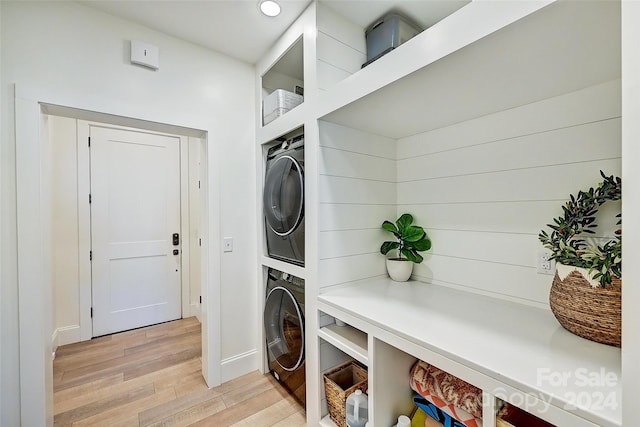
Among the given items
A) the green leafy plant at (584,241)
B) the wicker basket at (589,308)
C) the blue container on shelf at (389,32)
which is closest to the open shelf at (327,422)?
the wicker basket at (589,308)

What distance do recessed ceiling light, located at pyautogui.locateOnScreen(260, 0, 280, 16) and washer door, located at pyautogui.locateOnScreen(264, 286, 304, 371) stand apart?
1794 mm

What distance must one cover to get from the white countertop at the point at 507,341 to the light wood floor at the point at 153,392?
1.01 metres

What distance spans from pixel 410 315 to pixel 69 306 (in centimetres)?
331

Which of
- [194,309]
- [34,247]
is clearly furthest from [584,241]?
[194,309]

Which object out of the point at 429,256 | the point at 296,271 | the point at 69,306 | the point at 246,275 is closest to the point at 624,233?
the point at 429,256

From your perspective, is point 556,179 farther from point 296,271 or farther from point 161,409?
point 161,409

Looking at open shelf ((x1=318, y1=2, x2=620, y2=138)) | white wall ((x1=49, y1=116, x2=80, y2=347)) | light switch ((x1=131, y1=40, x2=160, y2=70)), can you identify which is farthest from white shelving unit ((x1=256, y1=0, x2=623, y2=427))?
white wall ((x1=49, y1=116, x2=80, y2=347))

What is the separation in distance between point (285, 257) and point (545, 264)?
1442 millimetres

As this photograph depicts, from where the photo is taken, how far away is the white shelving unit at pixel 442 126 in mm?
715

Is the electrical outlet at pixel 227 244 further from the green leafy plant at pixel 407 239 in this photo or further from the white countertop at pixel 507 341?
the green leafy plant at pixel 407 239

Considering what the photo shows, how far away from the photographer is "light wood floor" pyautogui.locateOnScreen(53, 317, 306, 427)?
1.68 m

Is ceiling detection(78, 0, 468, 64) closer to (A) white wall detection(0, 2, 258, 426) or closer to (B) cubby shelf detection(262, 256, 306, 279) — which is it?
(A) white wall detection(0, 2, 258, 426)

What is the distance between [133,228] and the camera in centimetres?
299

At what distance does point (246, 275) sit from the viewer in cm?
218
